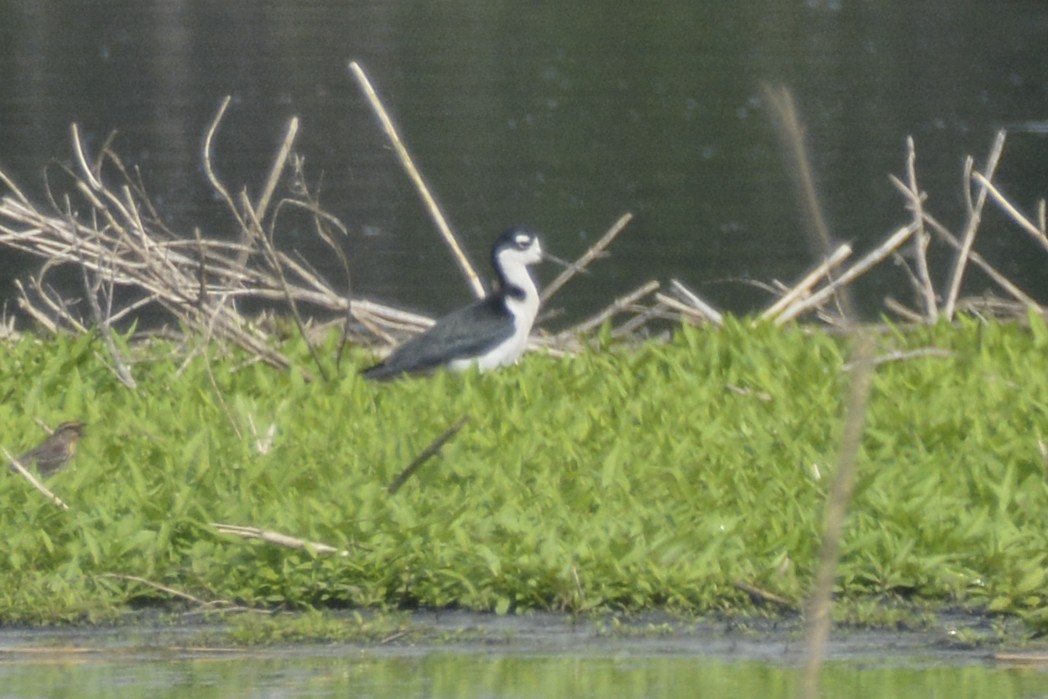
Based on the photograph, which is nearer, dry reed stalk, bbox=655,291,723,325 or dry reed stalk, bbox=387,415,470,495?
dry reed stalk, bbox=387,415,470,495

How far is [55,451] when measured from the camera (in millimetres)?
6680

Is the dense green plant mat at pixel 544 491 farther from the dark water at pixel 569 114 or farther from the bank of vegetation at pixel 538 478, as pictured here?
the dark water at pixel 569 114

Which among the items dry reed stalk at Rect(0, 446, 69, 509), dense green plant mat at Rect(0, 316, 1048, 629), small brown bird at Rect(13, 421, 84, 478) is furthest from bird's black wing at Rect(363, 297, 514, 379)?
dry reed stalk at Rect(0, 446, 69, 509)

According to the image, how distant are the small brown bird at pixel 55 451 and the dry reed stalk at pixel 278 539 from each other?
1.08m

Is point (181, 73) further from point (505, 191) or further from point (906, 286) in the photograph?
point (906, 286)

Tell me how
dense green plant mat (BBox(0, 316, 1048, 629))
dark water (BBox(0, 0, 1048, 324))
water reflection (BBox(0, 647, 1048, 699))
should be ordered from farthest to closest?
dark water (BBox(0, 0, 1048, 324))
dense green plant mat (BBox(0, 316, 1048, 629))
water reflection (BBox(0, 647, 1048, 699))

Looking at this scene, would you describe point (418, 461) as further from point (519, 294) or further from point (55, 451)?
point (519, 294)

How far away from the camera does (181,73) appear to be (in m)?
A: 33.4

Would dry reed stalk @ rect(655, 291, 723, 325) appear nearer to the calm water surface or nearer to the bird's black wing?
the bird's black wing

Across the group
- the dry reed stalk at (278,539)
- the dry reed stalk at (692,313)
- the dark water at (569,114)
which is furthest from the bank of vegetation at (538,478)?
the dark water at (569,114)

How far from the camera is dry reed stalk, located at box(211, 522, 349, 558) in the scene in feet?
18.4

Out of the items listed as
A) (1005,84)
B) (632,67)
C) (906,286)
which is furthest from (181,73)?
(906,286)

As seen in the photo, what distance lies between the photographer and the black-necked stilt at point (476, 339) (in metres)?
8.33

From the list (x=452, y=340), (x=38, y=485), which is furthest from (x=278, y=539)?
(x=452, y=340)
